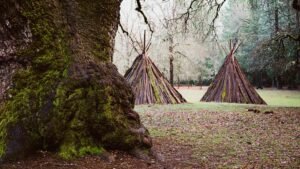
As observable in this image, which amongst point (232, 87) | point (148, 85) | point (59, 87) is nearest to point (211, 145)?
point (59, 87)

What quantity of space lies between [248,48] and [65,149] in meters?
36.4

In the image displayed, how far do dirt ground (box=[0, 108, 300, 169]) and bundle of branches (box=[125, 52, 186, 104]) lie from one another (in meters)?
4.71

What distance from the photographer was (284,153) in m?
5.78

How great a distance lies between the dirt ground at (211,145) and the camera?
3725mm

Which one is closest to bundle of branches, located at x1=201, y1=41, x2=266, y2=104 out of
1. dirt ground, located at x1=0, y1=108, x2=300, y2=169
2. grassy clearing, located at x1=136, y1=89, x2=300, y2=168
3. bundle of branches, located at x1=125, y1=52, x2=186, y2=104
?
bundle of branches, located at x1=125, y1=52, x2=186, y2=104

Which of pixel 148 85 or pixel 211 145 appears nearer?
pixel 211 145

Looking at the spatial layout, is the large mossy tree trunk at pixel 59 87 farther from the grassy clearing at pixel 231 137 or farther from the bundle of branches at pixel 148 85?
the bundle of branches at pixel 148 85

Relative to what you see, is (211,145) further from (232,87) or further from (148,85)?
(232,87)

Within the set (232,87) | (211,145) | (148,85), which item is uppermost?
(148,85)

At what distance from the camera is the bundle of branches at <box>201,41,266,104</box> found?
656 inches

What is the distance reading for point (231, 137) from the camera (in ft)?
23.7

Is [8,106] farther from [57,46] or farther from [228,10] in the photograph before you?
[228,10]

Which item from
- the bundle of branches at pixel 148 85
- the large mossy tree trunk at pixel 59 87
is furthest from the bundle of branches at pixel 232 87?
the large mossy tree trunk at pixel 59 87

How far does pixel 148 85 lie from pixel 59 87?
1207 cm
